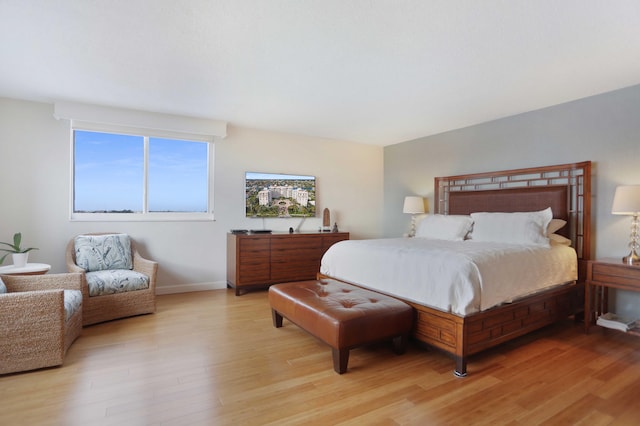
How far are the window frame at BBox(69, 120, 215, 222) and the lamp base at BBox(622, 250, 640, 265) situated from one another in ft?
15.1

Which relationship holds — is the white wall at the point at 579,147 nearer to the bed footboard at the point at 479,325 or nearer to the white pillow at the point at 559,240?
the white pillow at the point at 559,240

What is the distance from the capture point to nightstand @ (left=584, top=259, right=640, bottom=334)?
283 centimetres

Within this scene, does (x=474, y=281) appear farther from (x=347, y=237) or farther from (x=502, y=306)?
(x=347, y=237)

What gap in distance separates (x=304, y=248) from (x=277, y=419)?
10.1 feet

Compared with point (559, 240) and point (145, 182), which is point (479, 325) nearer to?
point (559, 240)

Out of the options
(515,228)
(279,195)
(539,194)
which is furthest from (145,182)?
(539,194)

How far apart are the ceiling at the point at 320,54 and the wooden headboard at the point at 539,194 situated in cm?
79

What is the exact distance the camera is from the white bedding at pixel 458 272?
7.72 ft

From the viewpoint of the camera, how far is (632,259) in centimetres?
294

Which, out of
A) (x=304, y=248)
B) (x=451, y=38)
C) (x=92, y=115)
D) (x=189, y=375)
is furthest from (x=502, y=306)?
(x=92, y=115)

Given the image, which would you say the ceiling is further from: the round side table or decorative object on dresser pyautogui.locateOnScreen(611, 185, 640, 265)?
the round side table

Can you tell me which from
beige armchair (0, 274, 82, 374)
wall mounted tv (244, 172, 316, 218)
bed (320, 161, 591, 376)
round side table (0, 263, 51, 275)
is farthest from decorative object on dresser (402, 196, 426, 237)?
round side table (0, 263, 51, 275)

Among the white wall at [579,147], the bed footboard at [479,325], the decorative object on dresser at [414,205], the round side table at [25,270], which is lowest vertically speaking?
the bed footboard at [479,325]

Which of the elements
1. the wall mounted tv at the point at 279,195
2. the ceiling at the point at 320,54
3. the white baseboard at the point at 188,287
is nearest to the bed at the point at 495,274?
the ceiling at the point at 320,54
